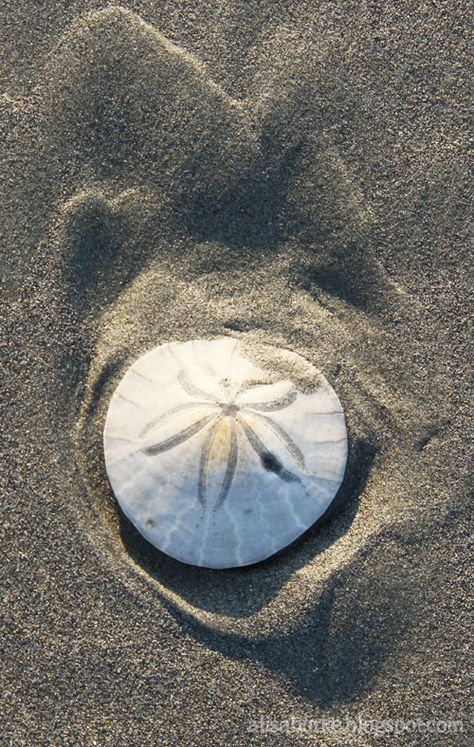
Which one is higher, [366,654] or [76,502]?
[366,654]

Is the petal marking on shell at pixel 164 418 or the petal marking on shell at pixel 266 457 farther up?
the petal marking on shell at pixel 266 457

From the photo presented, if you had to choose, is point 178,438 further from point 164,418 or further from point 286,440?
point 286,440

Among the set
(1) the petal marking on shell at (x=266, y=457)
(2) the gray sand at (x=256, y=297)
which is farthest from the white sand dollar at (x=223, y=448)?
(2) the gray sand at (x=256, y=297)

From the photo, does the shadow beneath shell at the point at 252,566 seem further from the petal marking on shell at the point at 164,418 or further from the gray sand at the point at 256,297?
the petal marking on shell at the point at 164,418

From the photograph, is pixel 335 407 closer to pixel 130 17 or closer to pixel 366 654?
pixel 366 654

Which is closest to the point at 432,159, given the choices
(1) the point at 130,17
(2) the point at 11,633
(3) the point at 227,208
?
(3) the point at 227,208

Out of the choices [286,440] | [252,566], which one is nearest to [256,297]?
[286,440]
